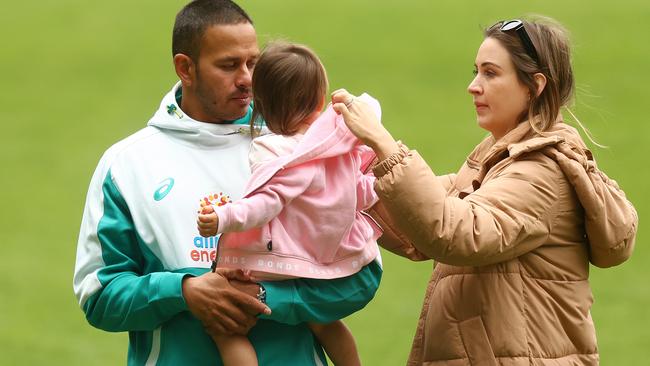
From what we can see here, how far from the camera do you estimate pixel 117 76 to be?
16.3 m

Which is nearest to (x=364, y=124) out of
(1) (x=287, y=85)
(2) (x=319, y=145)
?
(2) (x=319, y=145)

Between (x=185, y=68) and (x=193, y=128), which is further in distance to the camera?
(x=185, y=68)

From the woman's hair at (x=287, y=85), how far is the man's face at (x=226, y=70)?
221mm

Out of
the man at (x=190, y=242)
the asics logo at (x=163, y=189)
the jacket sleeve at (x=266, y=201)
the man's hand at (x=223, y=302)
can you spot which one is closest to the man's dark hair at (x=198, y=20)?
the man at (x=190, y=242)

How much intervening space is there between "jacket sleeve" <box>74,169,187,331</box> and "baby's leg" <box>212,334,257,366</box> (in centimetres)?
16

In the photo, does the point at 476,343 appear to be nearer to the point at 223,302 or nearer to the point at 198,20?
the point at 223,302

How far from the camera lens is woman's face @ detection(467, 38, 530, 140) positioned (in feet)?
13.9

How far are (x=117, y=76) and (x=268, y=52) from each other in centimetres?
1237

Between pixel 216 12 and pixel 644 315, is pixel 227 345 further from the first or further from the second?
pixel 644 315

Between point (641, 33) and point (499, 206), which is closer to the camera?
point (499, 206)

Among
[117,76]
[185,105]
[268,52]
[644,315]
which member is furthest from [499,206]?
[117,76]

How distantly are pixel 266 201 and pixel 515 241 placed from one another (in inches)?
28.3

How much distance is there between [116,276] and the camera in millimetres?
4250

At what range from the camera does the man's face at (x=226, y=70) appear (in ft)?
14.4
